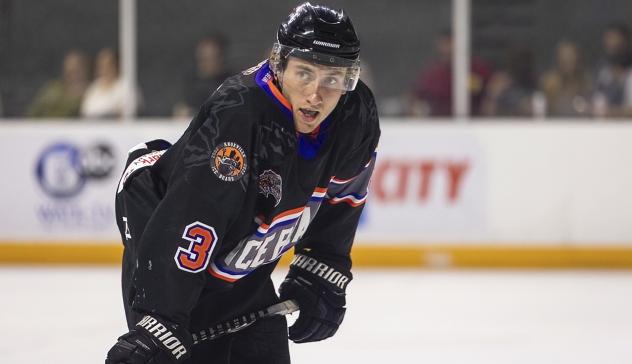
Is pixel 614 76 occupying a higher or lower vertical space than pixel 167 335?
lower

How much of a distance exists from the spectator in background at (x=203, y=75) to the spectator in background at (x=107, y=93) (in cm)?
37

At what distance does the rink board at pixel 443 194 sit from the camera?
7023mm

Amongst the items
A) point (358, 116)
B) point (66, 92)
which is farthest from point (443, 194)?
point (358, 116)

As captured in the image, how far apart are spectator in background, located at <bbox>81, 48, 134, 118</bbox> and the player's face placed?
5083 millimetres

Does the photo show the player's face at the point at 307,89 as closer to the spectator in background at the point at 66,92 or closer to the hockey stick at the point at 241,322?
the hockey stick at the point at 241,322

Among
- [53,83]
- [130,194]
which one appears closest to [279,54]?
[130,194]

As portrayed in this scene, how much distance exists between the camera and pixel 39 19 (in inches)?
282

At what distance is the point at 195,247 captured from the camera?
2203 millimetres

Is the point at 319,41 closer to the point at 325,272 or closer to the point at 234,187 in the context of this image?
the point at 234,187

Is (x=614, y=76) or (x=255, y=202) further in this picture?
(x=614, y=76)

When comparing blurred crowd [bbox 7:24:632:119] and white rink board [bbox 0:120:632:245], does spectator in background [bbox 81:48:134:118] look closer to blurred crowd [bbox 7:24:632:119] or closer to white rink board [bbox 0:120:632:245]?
blurred crowd [bbox 7:24:632:119]

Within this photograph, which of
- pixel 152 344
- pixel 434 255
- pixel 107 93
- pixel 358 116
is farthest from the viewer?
pixel 107 93

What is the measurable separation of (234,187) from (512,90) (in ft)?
17.3

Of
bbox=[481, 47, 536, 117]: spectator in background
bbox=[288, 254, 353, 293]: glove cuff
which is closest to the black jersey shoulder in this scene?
bbox=[288, 254, 353, 293]: glove cuff
